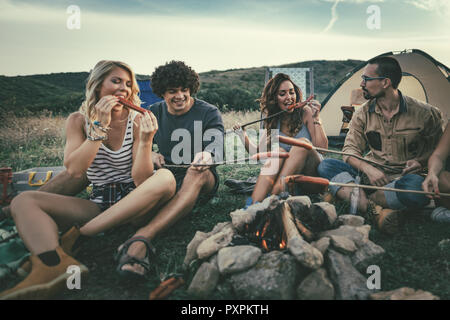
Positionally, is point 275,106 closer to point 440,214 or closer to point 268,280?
point 440,214

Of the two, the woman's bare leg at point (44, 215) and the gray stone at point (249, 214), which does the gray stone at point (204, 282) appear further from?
the woman's bare leg at point (44, 215)

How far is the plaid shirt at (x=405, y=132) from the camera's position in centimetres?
260

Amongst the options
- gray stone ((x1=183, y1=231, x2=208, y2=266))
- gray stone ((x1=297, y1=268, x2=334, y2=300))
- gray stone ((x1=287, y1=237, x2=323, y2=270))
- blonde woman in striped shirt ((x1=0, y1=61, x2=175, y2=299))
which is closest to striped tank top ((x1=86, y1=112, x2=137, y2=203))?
blonde woman in striped shirt ((x1=0, y1=61, x2=175, y2=299))

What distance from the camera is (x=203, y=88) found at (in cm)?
2428

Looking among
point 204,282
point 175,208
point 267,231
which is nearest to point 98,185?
point 175,208

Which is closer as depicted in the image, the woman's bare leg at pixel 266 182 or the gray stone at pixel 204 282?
the gray stone at pixel 204 282

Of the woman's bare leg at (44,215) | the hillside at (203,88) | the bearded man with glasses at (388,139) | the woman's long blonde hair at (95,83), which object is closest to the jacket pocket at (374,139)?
the bearded man with glasses at (388,139)

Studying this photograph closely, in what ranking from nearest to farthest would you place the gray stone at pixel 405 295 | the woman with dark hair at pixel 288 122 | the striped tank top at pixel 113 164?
the gray stone at pixel 405 295 < the striped tank top at pixel 113 164 < the woman with dark hair at pixel 288 122

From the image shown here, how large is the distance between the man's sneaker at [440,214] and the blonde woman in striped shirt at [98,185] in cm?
228

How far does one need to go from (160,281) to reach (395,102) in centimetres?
253

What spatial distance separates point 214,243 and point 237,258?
0.24 meters

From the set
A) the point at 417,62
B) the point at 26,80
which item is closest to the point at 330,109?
the point at 417,62

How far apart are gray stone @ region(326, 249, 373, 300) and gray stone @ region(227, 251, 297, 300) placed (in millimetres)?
243

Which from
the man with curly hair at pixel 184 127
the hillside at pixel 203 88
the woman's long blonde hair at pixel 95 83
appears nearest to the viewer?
the woman's long blonde hair at pixel 95 83
